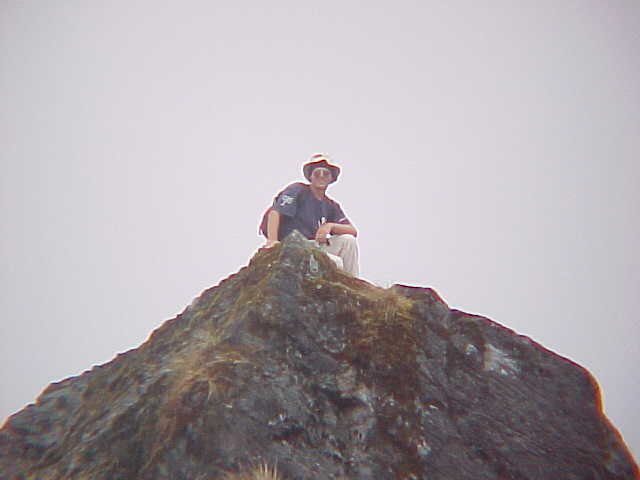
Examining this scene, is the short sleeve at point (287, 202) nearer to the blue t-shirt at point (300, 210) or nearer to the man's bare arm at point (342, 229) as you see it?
the blue t-shirt at point (300, 210)

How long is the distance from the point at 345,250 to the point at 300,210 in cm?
120

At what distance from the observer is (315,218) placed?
7.51 meters

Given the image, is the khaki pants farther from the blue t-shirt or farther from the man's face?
the man's face

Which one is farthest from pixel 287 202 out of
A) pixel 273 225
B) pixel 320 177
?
pixel 320 177

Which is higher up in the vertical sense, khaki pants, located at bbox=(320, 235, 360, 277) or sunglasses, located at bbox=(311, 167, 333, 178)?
sunglasses, located at bbox=(311, 167, 333, 178)

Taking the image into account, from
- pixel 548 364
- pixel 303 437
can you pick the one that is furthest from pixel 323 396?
pixel 548 364

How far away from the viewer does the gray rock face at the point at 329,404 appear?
3576 mm

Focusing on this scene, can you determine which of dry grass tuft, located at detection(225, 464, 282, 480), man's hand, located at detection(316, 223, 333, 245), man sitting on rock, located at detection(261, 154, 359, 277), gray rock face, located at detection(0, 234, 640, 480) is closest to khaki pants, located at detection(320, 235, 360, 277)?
man sitting on rock, located at detection(261, 154, 359, 277)

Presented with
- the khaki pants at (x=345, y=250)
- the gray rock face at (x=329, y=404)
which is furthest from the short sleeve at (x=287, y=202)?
the gray rock face at (x=329, y=404)

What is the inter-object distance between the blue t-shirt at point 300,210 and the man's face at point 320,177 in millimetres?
207

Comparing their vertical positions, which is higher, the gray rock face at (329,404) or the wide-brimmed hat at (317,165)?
the wide-brimmed hat at (317,165)

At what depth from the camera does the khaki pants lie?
24.4ft

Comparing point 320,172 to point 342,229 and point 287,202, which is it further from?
point 342,229

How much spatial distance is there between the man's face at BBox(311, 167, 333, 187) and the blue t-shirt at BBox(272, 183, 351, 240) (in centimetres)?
21
